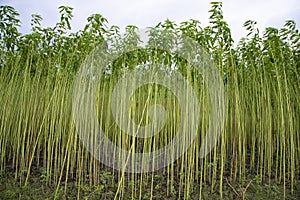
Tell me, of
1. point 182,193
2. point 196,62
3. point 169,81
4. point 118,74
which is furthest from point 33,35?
point 182,193

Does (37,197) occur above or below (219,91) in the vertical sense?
below

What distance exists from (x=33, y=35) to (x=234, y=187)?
2284 mm

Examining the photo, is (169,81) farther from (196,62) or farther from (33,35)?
(33,35)

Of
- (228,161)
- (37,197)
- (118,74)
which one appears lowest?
(37,197)

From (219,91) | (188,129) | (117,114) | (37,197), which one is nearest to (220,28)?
(219,91)

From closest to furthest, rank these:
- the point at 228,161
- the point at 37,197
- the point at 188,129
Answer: the point at 37,197
the point at 188,129
the point at 228,161

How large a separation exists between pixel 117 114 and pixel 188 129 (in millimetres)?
656

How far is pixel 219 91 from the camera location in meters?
2.35

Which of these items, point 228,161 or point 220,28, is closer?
point 220,28

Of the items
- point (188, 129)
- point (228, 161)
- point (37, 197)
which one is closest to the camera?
point (37, 197)

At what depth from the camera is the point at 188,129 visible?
2398 mm

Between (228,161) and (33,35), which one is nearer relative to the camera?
(33,35)

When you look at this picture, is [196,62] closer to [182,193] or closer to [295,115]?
[182,193]

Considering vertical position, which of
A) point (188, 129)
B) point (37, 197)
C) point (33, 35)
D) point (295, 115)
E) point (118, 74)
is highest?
point (33, 35)
